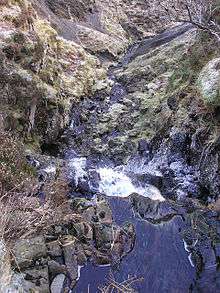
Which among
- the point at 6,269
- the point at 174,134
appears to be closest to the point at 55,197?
the point at 6,269

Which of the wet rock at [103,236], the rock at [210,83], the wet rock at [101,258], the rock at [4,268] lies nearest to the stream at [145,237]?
the wet rock at [101,258]

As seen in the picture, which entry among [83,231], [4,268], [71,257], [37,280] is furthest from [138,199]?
[4,268]

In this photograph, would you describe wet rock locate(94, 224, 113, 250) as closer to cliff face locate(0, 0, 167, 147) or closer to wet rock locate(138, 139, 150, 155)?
cliff face locate(0, 0, 167, 147)

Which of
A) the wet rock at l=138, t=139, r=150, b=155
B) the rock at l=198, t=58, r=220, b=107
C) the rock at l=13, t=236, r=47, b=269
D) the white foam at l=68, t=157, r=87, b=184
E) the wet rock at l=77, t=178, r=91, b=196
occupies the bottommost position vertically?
the white foam at l=68, t=157, r=87, b=184

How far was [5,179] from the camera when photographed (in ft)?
29.6

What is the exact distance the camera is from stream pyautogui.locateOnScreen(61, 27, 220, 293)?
26.0ft

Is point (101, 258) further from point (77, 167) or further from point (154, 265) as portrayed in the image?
point (77, 167)

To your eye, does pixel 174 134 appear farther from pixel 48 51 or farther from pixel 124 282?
pixel 48 51

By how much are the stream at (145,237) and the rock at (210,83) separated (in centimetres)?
194

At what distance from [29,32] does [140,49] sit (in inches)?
444

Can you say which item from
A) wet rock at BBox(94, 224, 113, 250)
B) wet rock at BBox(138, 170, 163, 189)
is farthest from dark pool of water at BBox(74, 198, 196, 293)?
wet rock at BBox(138, 170, 163, 189)

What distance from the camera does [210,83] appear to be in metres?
12.1

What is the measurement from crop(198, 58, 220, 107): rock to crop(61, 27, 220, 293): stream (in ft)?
6.36

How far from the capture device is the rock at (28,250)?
294 inches
